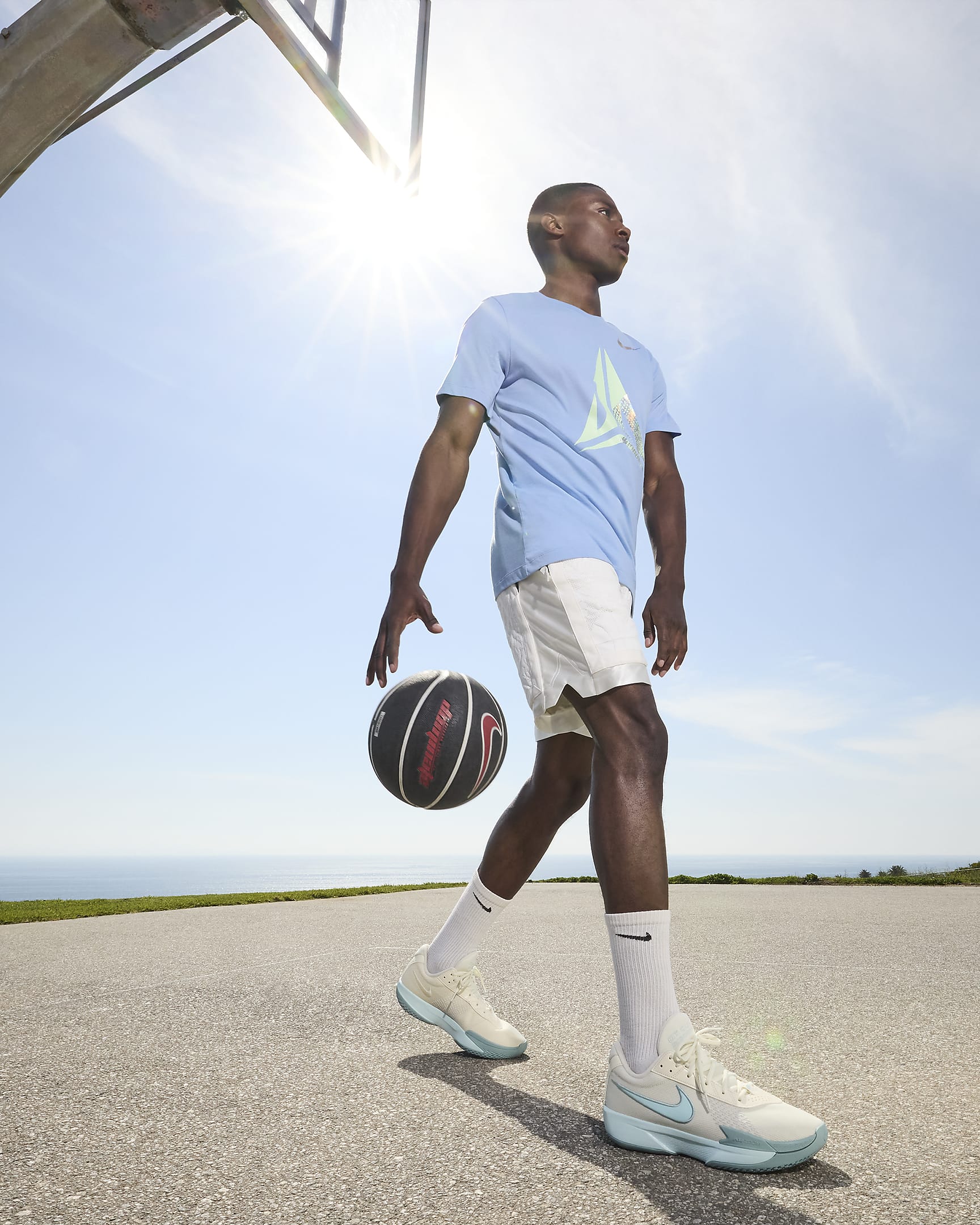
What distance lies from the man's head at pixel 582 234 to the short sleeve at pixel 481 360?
53cm

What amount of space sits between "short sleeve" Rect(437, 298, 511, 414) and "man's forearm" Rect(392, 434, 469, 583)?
175 mm

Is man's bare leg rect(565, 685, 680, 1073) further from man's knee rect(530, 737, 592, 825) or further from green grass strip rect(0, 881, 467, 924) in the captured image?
green grass strip rect(0, 881, 467, 924)

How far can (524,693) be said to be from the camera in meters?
2.42

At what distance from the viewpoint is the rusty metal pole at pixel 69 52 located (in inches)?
159

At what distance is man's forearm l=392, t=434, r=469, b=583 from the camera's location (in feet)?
8.13

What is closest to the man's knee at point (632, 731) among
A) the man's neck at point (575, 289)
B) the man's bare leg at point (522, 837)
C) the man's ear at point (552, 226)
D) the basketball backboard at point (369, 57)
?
the man's bare leg at point (522, 837)

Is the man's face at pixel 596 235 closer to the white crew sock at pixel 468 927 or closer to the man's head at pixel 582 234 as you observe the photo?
the man's head at pixel 582 234

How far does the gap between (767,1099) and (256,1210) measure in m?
1.04

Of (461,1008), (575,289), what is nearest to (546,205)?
(575,289)

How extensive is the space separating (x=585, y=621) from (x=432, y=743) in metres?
0.81

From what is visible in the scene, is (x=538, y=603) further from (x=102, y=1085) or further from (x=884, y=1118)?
(x=102, y=1085)

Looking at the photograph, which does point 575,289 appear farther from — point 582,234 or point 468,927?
point 468,927

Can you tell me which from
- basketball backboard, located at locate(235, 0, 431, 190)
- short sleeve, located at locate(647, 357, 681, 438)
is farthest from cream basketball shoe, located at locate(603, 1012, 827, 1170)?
basketball backboard, located at locate(235, 0, 431, 190)

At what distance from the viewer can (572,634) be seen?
2238 mm
